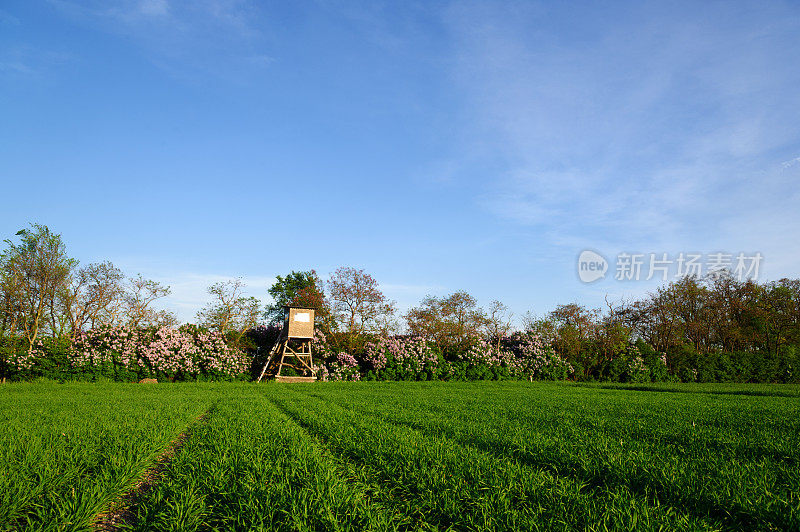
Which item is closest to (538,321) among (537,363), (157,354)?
(537,363)

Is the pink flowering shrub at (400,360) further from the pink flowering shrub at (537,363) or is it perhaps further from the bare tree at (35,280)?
the bare tree at (35,280)

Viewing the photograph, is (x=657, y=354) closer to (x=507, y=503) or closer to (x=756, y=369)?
(x=756, y=369)

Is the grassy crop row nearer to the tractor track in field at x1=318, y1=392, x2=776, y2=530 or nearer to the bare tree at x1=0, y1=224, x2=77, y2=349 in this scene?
the tractor track in field at x1=318, y1=392, x2=776, y2=530

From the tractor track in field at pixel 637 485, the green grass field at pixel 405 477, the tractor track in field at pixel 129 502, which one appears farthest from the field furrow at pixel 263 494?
the tractor track in field at pixel 637 485

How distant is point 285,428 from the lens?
683 cm

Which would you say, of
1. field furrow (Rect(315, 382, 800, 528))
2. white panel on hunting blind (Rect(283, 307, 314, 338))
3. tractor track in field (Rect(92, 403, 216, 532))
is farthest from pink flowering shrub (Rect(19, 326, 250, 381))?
field furrow (Rect(315, 382, 800, 528))

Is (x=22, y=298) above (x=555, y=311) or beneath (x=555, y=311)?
beneath

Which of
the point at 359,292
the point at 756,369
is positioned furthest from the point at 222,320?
the point at 756,369

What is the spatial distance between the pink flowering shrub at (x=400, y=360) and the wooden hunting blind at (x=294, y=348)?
3722mm

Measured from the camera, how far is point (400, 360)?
26938 mm

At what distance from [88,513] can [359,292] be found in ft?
83.3

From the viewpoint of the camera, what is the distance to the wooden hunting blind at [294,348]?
82.4 feet

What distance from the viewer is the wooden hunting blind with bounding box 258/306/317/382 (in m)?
25.1

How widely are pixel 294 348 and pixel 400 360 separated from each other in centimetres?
676
